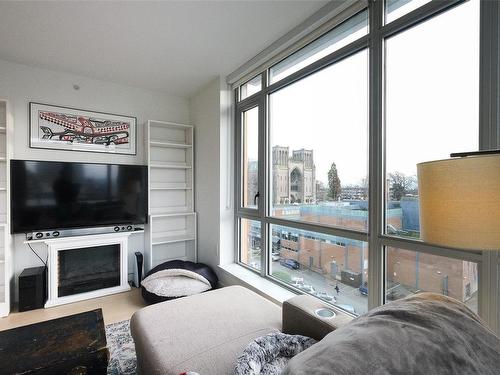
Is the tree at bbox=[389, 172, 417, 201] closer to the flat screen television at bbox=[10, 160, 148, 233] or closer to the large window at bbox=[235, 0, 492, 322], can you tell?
the large window at bbox=[235, 0, 492, 322]

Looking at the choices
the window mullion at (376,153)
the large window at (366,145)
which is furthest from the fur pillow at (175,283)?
the window mullion at (376,153)

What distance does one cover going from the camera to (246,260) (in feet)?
10.1

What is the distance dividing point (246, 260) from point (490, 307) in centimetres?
223

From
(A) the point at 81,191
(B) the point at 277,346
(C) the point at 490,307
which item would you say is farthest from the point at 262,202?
(A) the point at 81,191

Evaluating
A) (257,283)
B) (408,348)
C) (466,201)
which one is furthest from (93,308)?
(466,201)

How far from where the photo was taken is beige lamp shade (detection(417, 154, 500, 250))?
2.47 ft

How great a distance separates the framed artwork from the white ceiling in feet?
1.60

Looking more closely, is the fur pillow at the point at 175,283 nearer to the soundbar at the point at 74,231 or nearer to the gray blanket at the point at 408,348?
the soundbar at the point at 74,231

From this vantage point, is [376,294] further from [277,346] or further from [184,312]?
[184,312]

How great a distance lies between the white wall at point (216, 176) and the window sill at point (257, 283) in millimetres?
168

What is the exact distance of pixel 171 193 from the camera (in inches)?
142

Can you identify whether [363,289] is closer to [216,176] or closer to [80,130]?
[216,176]

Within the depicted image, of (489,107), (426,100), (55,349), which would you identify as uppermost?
(426,100)

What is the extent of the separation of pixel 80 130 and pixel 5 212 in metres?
1.16
